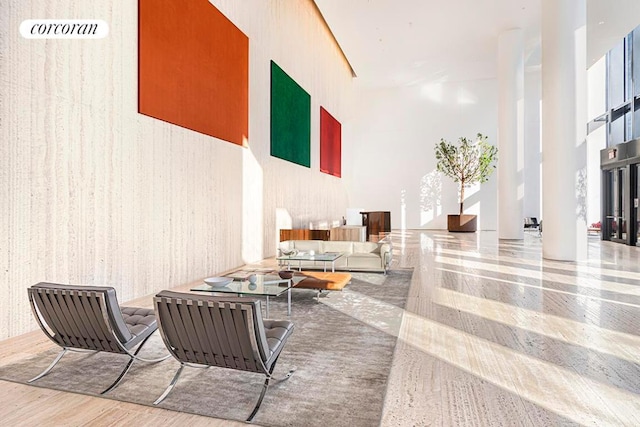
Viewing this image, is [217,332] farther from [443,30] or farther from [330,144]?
[443,30]

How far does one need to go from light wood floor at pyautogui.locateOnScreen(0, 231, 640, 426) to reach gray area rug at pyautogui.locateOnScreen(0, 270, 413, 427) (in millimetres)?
110

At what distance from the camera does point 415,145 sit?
1880 centimetres

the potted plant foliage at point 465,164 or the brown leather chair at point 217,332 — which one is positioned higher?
the potted plant foliage at point 465,164

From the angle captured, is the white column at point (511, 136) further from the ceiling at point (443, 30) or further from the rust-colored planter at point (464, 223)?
the rust-colored planter at point (464, 223)

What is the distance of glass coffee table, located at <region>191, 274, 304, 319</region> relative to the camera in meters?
4.18

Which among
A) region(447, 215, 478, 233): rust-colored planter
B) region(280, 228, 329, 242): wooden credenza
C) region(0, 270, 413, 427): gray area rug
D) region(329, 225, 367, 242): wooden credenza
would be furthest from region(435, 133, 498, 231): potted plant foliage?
region(0, 270, 413, 427): gray area rug

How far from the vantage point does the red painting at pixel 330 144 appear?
44.6ft

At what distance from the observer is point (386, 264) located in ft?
22.8

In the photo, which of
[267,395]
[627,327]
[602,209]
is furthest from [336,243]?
[602,209]

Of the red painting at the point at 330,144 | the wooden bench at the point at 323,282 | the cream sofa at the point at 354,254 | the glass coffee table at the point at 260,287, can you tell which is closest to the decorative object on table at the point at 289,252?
the cream sofa at the point at 354,254

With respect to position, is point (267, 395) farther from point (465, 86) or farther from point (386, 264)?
point (465, 86)

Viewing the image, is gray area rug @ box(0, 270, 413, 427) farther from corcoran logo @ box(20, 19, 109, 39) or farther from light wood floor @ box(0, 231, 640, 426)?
corcoran logo @ box(20, 19, 109, 39)

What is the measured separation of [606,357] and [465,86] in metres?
16.8

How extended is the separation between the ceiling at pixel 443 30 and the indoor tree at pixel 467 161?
2.93 metres
